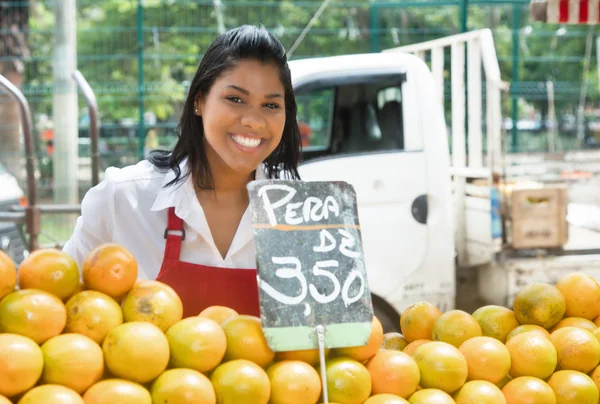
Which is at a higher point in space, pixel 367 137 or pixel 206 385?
pixel 367 137

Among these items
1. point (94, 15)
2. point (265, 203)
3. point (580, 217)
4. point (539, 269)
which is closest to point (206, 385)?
point (265, 203)

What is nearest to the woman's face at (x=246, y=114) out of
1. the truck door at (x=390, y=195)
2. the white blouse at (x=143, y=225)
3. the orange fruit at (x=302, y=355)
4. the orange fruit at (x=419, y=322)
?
the white blouse at (x=143, y=225)

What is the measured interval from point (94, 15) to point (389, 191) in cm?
1262

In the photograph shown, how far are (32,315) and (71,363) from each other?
0.40 feet

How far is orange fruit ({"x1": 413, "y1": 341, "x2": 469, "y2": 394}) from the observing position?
1.74 m

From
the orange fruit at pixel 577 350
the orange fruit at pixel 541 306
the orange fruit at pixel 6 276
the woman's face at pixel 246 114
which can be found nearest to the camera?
the orange fruit at pixel 6 276

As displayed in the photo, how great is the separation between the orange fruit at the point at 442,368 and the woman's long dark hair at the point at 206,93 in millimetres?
927

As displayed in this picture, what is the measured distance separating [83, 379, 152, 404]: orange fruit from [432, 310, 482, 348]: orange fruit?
0.80 meters

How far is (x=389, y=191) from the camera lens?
4660mm

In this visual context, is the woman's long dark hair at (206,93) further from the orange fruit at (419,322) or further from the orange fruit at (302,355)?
the orange fruit at (302,355)

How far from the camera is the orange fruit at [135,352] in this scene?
1490 mm

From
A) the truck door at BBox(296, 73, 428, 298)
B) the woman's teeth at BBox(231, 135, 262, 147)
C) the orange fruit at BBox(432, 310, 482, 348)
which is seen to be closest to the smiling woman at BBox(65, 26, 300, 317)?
the woman's teeth at BBox(231, 135, 262, 147)

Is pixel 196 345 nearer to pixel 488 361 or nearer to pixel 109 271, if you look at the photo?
pixel 109 271

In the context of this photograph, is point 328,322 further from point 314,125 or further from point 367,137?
point 314,125
